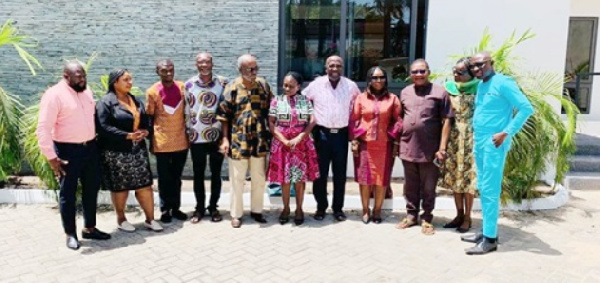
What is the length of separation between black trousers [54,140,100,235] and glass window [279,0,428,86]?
119 inches

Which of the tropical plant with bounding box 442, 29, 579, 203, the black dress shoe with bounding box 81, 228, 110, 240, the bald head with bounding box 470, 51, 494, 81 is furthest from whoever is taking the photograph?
the tropical plant with bounding box 442, 29, 579, 203

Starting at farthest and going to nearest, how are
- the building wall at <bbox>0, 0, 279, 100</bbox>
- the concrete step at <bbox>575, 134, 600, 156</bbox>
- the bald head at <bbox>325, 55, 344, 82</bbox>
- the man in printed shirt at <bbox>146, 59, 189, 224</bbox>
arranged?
the concrete step at <bbox>575, 134, 600, 156</bbox> → the building wall at <bbox>0, 0, 279, 100</bbox> → the bald head at <bbox>325, 55, 344, 82</bbox> → the man in printed shirt at <bbox>146, 59, 189, 224</bbox>

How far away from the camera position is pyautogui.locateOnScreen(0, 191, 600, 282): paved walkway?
402 cm

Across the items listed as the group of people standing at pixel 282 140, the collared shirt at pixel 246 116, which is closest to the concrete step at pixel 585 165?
the group of people standing at pixel 282 140

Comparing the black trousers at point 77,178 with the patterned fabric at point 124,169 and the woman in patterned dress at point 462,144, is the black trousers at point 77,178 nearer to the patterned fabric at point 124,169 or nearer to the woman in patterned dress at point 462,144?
the patterned fabric at point 124,169

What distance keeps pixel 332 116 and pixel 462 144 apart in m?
1.30

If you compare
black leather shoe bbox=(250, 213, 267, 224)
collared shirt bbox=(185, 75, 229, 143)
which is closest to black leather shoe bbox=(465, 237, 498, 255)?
black leather shoe bbox=(250, 213, 267, 224)

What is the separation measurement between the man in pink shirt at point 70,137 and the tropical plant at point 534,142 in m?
4.26

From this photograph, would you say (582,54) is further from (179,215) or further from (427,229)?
(179,215)

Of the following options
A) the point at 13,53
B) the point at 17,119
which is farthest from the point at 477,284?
the point at 13,53

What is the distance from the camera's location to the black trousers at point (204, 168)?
518 cm

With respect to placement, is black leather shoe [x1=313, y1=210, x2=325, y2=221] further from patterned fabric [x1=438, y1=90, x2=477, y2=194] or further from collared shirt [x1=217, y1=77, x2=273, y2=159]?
patterned fabric [x1=438, y1=90, x2=477, y2=194]

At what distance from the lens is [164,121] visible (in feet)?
16.5

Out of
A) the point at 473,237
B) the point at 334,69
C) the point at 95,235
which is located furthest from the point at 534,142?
the point at 95,235
